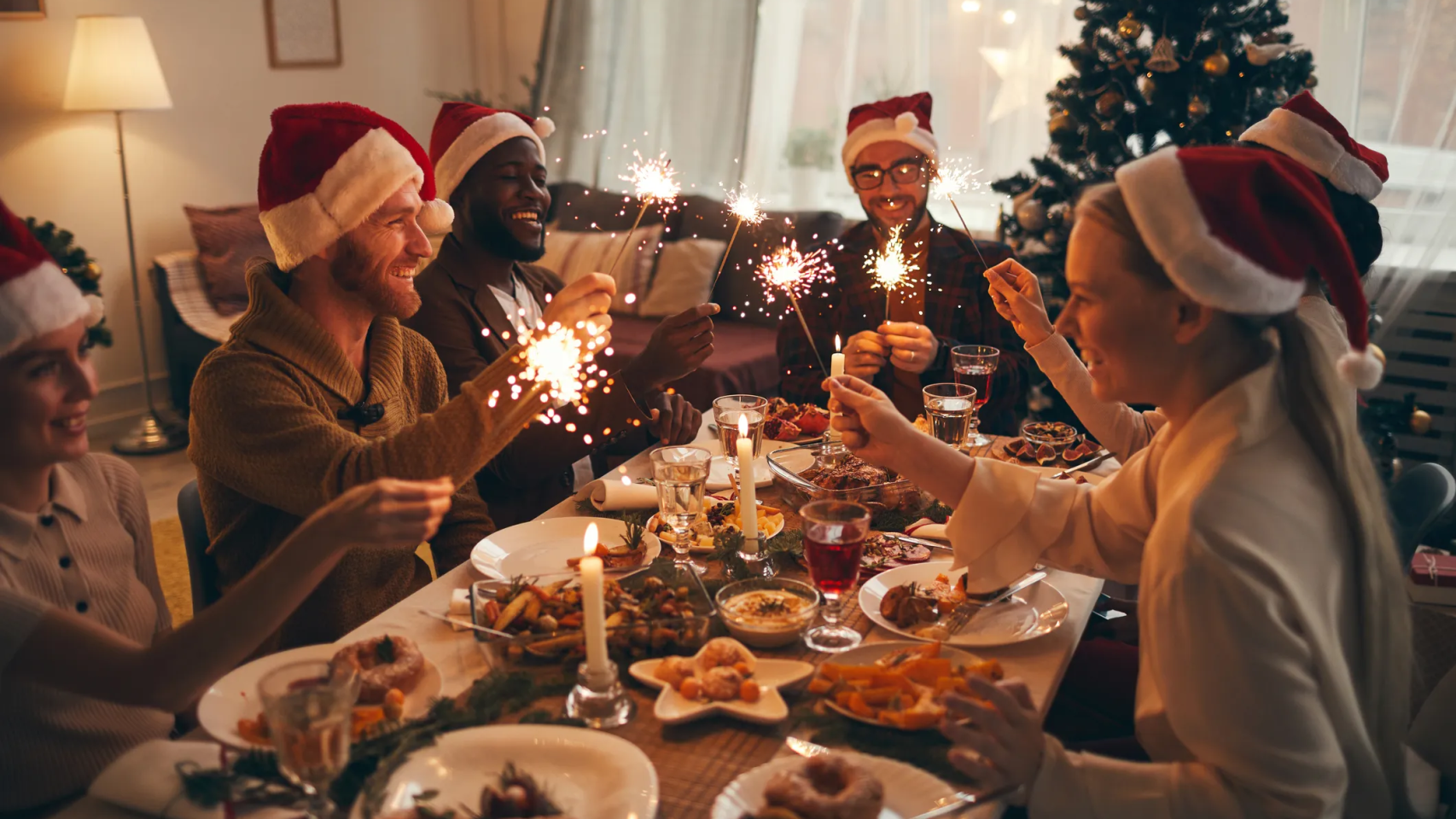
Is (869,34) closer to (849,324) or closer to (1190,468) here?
(849,324)

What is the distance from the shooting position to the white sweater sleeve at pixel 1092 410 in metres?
2.16

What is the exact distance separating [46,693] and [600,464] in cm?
195

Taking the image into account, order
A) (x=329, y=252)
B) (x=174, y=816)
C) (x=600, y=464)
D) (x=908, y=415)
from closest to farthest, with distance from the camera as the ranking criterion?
1. (x=174, y=816)
2. (x=329, y=252)
3. (x=908, y=415)
4. (x=600, y=464)

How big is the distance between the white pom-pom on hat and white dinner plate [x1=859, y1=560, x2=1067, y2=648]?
54 cm

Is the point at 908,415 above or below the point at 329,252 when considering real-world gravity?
below

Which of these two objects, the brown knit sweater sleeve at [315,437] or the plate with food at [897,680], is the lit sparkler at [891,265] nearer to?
the brown knit sweater sleeve at [315,437]

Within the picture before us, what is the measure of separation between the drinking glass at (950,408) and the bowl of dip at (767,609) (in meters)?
0.80

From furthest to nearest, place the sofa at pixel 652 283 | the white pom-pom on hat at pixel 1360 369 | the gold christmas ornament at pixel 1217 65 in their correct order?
the sofa at pixel 652 283, the gold christmas ornament at pixel 1217 65, the white pom-pom on hat at pixel 1360 369

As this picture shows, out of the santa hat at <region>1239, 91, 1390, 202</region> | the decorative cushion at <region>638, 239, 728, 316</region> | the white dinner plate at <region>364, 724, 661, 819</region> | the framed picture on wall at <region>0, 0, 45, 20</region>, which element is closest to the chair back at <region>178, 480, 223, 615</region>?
the white dinner plate at <region>364, 724, 661, 819</region>

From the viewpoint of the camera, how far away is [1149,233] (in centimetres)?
132

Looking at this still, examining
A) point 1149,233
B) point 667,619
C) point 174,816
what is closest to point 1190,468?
point 1149,233

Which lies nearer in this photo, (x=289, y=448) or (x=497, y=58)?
(x=289, y=448)

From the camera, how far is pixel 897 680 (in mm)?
1369

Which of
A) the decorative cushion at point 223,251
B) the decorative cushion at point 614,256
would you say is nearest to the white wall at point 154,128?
the decorative cushion at point 223,251
